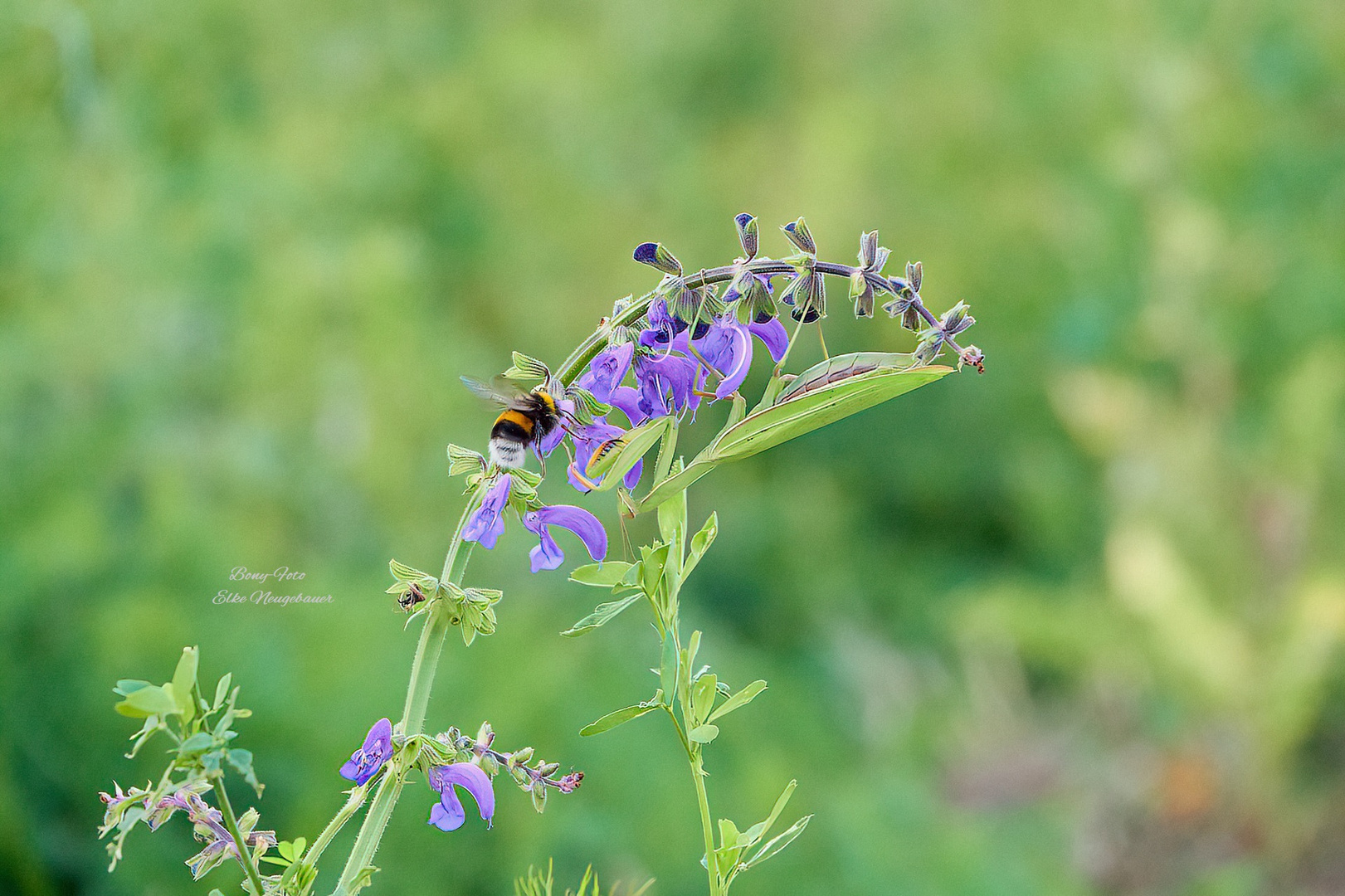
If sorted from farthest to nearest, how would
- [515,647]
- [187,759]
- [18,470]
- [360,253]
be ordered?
[360,253] → [515,647] → [18,470] → [187,759]

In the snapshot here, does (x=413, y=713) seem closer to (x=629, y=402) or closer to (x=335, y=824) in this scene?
(x=335, y=824)

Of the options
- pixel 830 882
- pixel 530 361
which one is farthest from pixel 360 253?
pixel 530 361

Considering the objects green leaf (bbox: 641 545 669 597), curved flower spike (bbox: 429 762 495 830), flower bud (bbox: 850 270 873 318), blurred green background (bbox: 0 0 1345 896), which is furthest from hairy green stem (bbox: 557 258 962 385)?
blurred green background (bbox: 0 0 1345 896)

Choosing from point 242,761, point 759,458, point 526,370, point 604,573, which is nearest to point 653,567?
point 604,573

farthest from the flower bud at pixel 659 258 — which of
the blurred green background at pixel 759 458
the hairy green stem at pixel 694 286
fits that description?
the blurred green background at pixel 759 458

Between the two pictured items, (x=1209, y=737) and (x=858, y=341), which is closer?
(x=1209, y=737)

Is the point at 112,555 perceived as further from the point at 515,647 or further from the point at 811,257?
the point at 811,257

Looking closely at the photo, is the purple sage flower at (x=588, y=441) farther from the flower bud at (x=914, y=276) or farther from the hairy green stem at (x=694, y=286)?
the flower bud at (x=914, y=276)

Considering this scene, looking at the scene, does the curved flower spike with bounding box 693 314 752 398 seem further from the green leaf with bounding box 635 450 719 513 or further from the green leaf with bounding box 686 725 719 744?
the green leaf with bounding box 686 725 719 744
